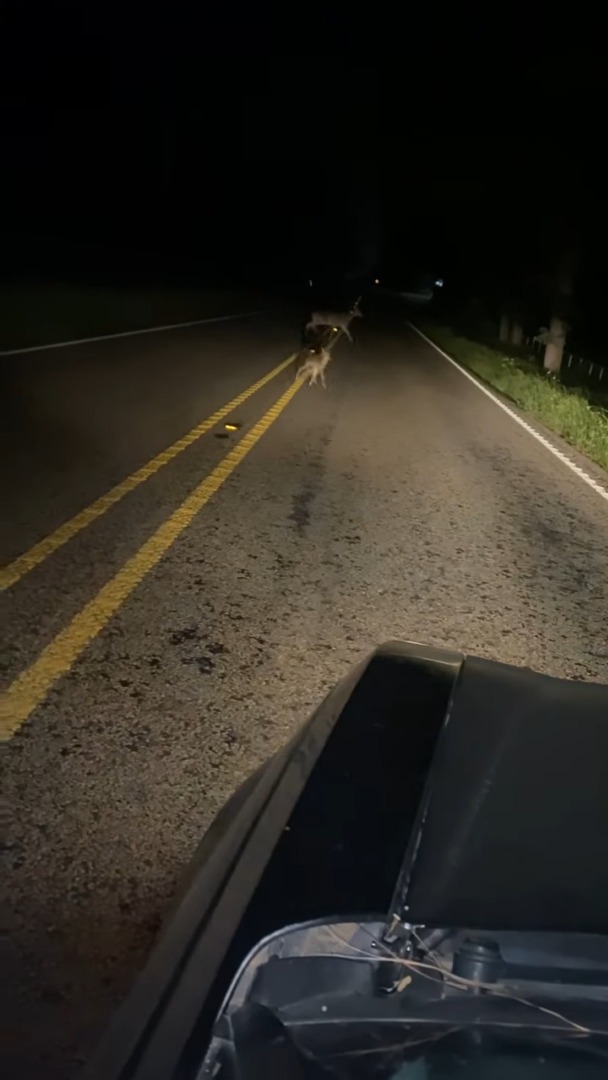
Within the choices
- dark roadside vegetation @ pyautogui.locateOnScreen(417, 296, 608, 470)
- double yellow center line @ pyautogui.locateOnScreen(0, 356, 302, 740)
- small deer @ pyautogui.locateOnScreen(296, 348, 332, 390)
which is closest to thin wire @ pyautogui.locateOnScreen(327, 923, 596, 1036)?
double yellow center line @ pyautogui.locateOnScreen(0, 356, 302, 740)

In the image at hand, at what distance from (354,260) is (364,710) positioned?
186488 millimetres

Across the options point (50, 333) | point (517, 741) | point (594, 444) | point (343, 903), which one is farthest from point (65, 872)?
point (50, 333)

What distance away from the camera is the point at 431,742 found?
2709 mm

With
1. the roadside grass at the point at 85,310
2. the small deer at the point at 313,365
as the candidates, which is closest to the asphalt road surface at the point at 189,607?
the small deer at the point at 313,365

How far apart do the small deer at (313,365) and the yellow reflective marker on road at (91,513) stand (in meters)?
5.44

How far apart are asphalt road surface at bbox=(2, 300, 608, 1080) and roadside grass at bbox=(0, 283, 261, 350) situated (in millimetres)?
9901

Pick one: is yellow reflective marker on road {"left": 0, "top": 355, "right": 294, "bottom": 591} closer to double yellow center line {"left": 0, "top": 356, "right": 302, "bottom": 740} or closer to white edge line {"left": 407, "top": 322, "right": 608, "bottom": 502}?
double yellow center line {"left": 0, "top": 356, "right": 302, "bottom": 740}

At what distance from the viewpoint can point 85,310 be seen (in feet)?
→ 106

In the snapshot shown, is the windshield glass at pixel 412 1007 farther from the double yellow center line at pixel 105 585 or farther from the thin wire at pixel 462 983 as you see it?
the double yellow center line at pixel 105 585

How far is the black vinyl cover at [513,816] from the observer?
209 centimetres

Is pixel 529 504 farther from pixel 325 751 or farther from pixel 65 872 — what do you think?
pixel 325 751

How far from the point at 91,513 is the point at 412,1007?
24.1ft

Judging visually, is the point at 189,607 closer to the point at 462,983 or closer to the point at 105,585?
the point at 105,585

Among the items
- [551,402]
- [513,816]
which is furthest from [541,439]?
[513,816]
